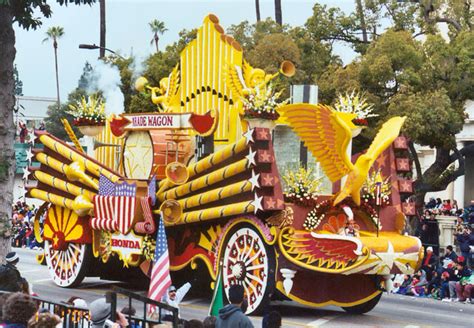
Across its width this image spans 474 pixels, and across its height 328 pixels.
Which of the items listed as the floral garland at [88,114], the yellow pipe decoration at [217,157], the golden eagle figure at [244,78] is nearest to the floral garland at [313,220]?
the yellow pipe decoration at [217,157]

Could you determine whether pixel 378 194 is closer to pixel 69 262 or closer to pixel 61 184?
pixel 61 184

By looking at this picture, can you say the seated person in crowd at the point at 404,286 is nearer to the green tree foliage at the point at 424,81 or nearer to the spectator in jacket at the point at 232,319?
the green tree foliage at the point at 424,81

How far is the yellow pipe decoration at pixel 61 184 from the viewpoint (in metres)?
23.2

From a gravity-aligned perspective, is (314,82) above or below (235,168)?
above

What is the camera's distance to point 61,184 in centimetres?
2386

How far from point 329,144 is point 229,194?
80.4 inches

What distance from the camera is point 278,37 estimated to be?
3684 centimetres

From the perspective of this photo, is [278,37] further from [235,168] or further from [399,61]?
[235,168]

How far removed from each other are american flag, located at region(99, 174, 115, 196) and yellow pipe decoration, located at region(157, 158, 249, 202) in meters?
1.09

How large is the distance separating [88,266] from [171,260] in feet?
8.18

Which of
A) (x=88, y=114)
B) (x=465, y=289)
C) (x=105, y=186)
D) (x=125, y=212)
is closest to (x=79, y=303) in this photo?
(x=125, y=212)

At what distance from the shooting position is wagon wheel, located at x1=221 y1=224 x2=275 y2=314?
19578 mm

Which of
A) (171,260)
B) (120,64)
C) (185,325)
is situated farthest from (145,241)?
(120,64)

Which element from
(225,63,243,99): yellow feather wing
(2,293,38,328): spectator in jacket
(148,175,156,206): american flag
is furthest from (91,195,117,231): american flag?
(2,293,38,328): spectator in jacket
